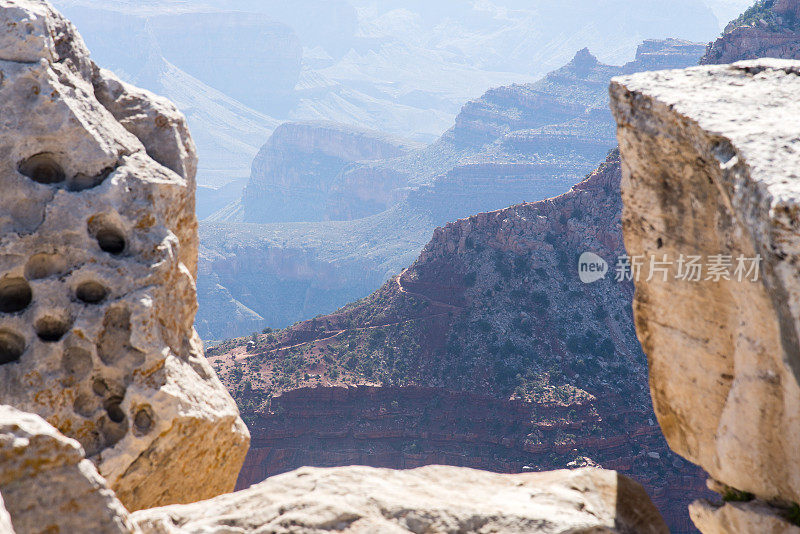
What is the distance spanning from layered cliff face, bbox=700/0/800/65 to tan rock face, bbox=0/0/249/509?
6691 cm

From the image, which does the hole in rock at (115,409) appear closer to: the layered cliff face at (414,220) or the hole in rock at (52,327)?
the hole in rock at (52,327)

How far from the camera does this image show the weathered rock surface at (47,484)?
536cm

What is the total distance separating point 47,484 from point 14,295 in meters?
4.82

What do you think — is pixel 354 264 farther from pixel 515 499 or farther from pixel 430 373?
pixel 515 499

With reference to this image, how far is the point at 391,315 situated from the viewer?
65125 mm

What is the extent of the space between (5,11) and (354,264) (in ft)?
568

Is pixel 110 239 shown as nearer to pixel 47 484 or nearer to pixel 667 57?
pixel 47 484

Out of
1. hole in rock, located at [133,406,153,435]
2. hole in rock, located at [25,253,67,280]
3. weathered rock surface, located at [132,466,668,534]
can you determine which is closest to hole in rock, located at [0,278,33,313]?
hole in rock, located at [25,253,67,280]

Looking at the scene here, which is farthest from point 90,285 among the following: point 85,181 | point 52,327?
point 85,181

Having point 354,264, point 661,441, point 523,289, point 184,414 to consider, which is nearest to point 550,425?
point 661,441

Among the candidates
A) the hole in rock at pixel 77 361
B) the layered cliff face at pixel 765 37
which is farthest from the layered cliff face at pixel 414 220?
the hole in rock at pixel 77 361

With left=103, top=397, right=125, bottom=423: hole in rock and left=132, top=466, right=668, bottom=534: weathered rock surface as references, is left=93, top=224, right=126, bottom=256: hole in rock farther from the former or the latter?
left=132, top=466, right=668, bottom=534: weathered rock surface

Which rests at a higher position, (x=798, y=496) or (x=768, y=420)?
(x=768, y=420)

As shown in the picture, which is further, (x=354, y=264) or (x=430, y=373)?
(x=354, y=264)
